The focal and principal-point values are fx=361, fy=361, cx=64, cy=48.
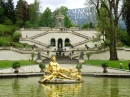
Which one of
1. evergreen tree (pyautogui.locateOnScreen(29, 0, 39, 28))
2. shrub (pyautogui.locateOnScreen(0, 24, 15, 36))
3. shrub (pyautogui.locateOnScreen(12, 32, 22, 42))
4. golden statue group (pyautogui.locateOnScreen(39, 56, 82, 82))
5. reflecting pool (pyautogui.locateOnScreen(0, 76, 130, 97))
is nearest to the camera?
reflecting pool (pyautogui.locateOnScreen(0, 76, 130, 97))

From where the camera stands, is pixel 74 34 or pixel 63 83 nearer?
pixel 63 83

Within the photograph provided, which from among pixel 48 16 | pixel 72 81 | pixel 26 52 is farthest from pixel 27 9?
pixel 72 81

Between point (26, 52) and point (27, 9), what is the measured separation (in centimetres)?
4157

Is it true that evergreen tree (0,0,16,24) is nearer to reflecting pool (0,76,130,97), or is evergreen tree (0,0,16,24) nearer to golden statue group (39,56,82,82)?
golden statue group (39,56,82,82)

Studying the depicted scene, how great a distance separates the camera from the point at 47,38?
79.7 metres


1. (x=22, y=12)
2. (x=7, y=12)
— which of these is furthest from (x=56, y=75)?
(x=22, y=12)

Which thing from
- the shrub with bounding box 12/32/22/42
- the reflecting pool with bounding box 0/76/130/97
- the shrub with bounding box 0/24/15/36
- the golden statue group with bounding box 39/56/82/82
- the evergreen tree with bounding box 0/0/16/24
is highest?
the evergreen tree with bounding box 0/0/16/24

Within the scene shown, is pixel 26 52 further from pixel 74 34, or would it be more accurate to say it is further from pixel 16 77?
pixel 16 77

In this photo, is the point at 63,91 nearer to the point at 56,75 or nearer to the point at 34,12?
the point at 56,75

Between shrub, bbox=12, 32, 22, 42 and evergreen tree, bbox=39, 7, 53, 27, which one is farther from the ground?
evergreen tree, bbox=39, 7, 53, 27

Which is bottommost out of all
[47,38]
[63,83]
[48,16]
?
[63,83]

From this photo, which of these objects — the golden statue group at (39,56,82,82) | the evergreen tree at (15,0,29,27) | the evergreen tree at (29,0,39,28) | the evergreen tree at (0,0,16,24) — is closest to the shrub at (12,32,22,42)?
the evergreen tree at (0,0,16,24)

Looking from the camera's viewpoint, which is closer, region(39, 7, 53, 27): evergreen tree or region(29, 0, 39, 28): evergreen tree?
region(29, 0, 39, 28): evergreen tree

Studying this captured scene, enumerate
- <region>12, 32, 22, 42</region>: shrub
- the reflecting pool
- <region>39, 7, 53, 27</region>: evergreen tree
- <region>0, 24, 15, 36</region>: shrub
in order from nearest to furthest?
the reflecting pool → <region>12, 32, 22, 42</region>: shrub → <region>0, 24, 15, 36</region>: shrub → <region>39, 7, 53, 27</region>: evergreen tree
